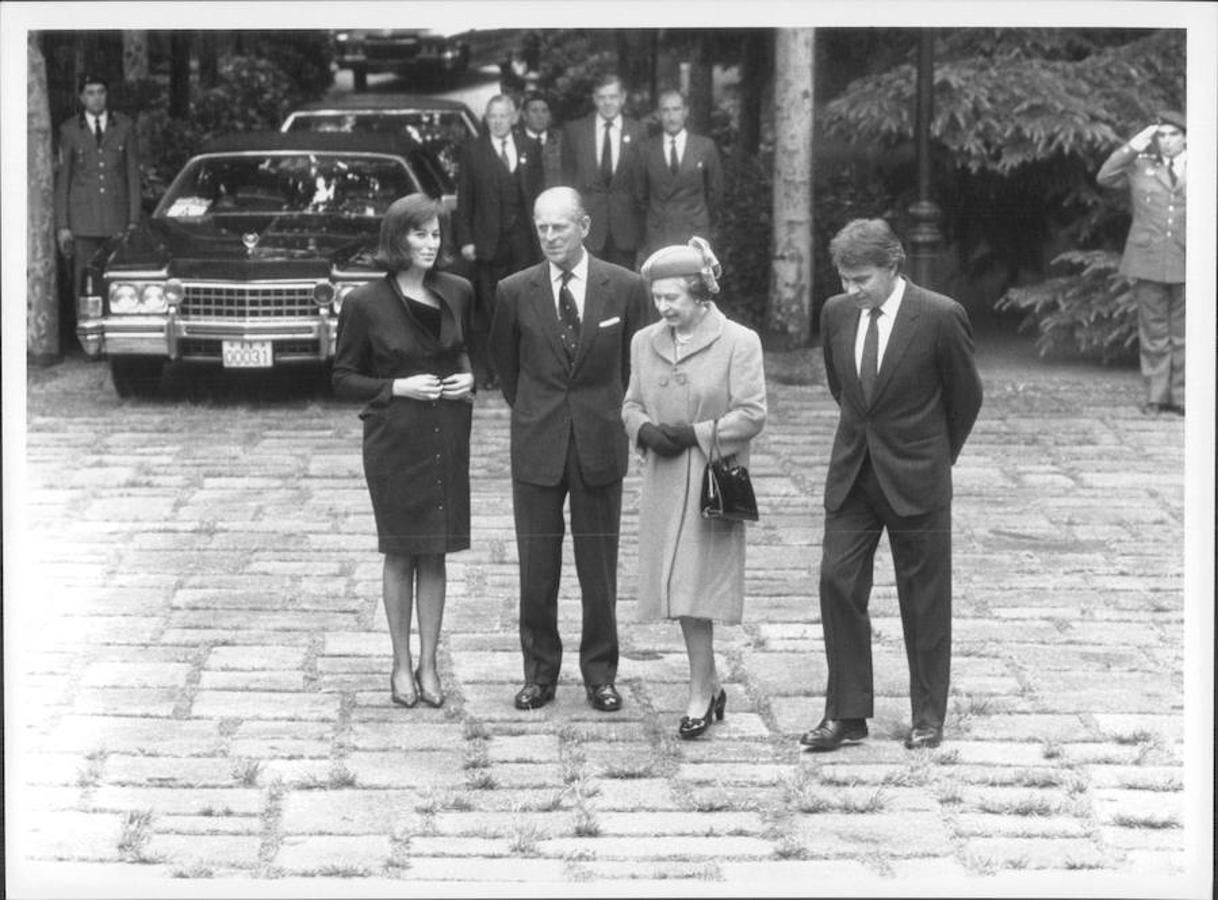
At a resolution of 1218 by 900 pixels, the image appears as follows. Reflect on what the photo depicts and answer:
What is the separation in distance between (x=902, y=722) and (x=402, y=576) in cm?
162

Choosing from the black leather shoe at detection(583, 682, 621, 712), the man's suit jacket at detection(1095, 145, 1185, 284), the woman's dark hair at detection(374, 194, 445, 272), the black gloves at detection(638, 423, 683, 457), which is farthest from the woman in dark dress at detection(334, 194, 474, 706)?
the man's suit jacket at detection(1095, 145, 1185, 284)

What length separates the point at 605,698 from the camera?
11047 millimetres

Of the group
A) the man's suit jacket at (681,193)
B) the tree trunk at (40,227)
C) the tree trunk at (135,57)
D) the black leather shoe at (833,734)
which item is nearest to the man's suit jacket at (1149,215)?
the man's suit jacket at (681,193)

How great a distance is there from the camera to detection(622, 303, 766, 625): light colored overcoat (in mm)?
10680

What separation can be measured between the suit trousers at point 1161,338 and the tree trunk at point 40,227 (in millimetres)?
3316

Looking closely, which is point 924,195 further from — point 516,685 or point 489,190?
point 516,685

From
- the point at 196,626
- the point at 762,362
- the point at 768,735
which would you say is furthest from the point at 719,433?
the point at 196,626

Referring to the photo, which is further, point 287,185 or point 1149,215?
point 287,185

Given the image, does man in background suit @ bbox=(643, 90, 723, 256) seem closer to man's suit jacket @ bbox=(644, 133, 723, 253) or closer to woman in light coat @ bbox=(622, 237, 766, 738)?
man's suit jacket @ bbox=(644, 133, 723, 253)

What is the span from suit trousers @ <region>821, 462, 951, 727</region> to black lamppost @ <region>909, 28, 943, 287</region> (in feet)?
2.20

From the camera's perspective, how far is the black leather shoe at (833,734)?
1073 centimetres

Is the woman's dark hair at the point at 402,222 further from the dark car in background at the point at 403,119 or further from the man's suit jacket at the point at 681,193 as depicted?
the man's suit jacket at the point at 681,193

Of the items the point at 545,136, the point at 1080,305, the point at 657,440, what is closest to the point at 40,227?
the point at 545,136

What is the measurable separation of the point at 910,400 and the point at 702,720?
118cm
